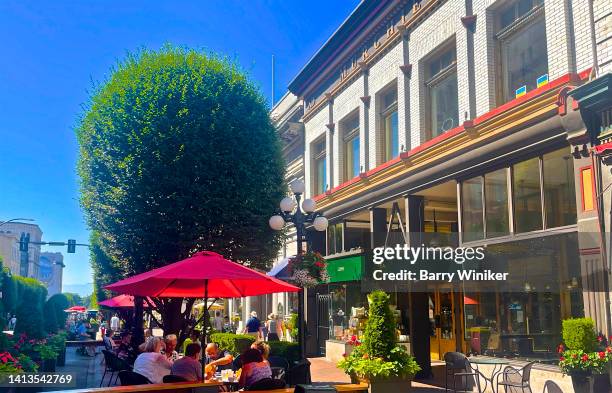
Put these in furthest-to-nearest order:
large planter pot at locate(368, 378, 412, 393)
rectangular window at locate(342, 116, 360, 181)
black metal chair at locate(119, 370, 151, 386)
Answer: rectangular window at locate(342, 116, 360, 181)
large planter pot at locate(368, 378, 412, 393)
black metal chair at locate(119, 370, 151, 386)

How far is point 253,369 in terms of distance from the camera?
8.17 meters

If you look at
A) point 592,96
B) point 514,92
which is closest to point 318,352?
point 514,92

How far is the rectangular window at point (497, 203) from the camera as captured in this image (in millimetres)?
12492

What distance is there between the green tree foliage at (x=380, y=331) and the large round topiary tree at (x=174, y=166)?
220 inches

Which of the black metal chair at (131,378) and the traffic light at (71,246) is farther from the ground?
the traffic light at (71,246)

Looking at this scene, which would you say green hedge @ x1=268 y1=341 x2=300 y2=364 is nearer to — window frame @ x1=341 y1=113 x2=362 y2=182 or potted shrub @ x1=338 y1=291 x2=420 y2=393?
potted shrub @ x1=338 y1=291 x2=420 y2=393

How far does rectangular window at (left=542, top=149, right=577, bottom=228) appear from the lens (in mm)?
10633

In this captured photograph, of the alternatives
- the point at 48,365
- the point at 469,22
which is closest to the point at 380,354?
the point at 469,22

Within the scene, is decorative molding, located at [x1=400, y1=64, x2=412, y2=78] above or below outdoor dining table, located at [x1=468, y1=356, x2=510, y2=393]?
above

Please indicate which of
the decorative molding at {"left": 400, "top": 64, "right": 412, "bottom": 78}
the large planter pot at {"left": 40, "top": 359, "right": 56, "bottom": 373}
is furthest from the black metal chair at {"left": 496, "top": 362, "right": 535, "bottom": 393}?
the large planter pot at {"left": 40, "top": 359, "right": 56, "bottom": 373}

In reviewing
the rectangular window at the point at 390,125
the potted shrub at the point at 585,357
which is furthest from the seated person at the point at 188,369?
the rectangular window at the point at 390,125

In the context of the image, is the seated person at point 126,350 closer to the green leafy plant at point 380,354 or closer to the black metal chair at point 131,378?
the black metal chair at point 131,378

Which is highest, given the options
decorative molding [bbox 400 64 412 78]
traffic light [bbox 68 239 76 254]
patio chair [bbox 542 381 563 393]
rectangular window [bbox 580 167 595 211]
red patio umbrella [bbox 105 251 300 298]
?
decorative molding [bbox 400 64 412 78]

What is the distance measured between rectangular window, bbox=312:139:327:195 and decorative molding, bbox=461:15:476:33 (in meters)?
10.1
